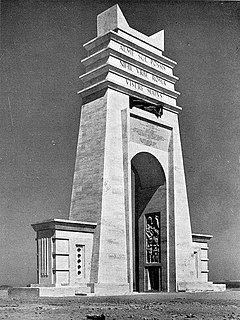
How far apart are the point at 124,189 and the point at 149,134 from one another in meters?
3.91

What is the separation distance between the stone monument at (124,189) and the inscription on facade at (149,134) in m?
0.05

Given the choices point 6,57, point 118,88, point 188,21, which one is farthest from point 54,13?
point 118,88

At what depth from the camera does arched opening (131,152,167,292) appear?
28766mm

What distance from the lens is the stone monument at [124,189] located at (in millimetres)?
23672

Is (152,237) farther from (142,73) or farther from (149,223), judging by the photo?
(142,73)

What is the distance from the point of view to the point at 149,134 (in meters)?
28.1

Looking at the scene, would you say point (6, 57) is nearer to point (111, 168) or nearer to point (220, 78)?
point (111, 168)

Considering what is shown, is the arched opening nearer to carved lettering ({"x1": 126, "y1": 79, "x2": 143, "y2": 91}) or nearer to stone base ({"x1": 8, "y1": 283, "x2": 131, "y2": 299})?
carved lettering ({"x1": 126, "y1": 79, "x2": 143, "y2": 91})

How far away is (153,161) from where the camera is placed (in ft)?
94.9

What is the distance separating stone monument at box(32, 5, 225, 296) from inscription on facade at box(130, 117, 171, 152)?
0.17ft

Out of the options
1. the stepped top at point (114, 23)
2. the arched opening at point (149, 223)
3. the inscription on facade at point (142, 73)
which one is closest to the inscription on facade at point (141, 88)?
the inscription on facade at point (142, 73)

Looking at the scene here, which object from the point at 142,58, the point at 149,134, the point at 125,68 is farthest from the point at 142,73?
the point at 149,134

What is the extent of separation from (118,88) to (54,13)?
8411mm

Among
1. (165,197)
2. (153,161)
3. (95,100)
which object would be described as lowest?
(165,197)
